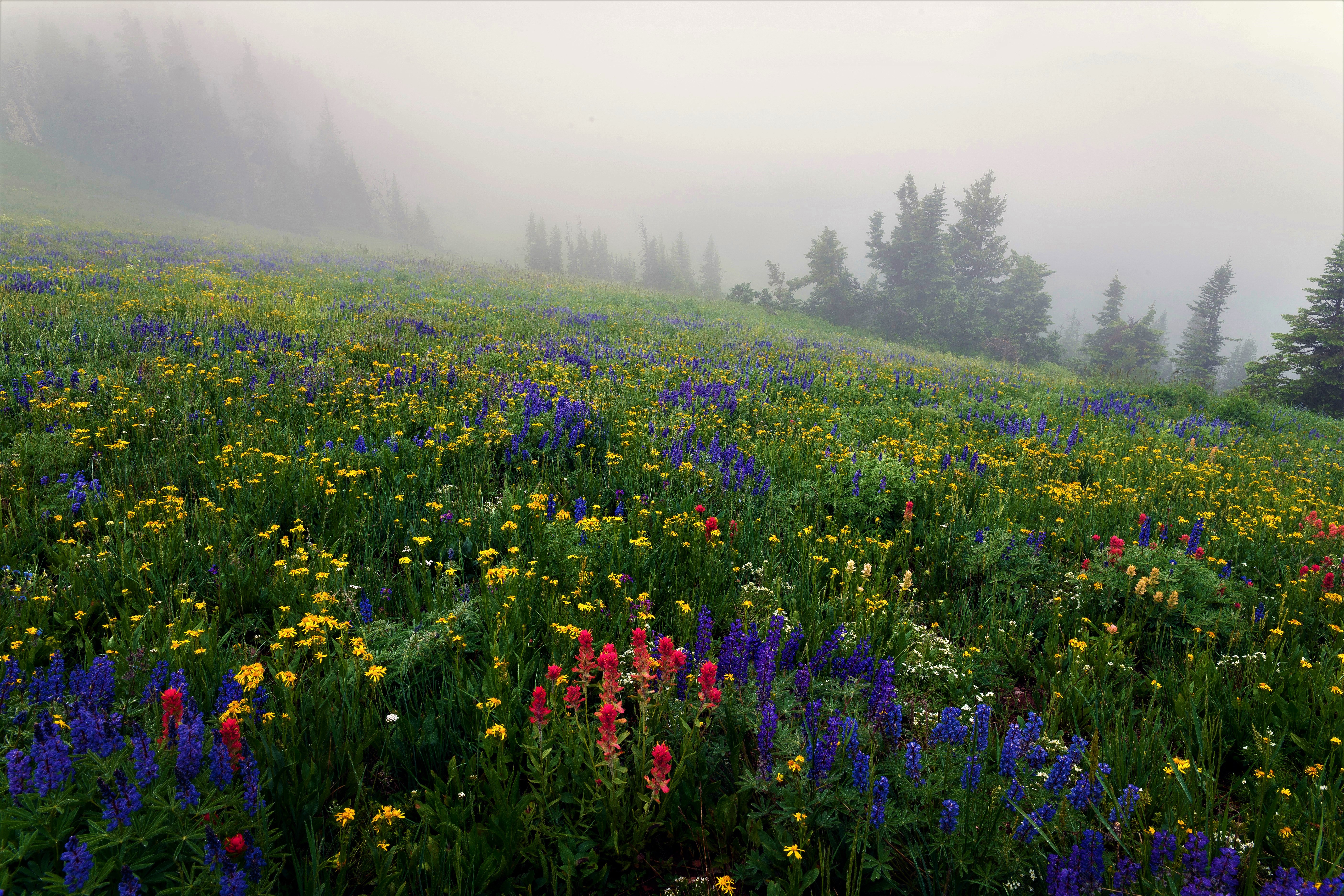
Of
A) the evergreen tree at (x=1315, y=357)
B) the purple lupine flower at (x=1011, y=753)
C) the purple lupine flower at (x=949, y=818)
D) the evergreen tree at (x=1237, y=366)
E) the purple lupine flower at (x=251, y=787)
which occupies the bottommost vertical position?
the purple lupine flower at (x=251, y=787)

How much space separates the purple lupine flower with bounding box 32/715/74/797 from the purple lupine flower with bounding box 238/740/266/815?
396mm

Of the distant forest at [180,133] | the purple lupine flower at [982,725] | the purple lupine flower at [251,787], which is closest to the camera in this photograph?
the purple lupine flower at [251,787]

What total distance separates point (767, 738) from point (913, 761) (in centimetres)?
51

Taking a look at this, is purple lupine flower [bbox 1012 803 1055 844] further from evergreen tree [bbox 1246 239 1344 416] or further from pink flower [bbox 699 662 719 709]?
evergreen tree [bbox 1246 239 1344 416]

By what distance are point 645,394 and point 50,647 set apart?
18.7ft

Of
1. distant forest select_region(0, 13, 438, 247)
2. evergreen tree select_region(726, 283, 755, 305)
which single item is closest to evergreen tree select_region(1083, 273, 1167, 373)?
evergreen tree select_region(726, 283, 755, 305)

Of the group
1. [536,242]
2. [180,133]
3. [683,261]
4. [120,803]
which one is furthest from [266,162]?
[120,803]

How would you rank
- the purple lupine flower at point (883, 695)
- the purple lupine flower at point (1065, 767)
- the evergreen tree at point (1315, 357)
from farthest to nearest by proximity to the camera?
the evergreen tree at point (1315, 357)
the purple lupine flower at point (883, 695)
the purple lupine flower at point (1065, 767)

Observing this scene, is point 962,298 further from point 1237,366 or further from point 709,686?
point 1237,366

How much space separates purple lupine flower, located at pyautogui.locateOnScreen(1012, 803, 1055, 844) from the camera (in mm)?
1720

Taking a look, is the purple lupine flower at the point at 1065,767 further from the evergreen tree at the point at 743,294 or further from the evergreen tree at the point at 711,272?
the evergreen tree at the point at 711,272

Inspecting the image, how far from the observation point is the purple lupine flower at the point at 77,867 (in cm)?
127

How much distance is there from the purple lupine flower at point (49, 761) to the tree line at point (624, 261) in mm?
73564

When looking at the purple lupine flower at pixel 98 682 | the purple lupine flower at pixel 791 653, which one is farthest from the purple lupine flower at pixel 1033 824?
the purple lupine flower at pixel 98 682
